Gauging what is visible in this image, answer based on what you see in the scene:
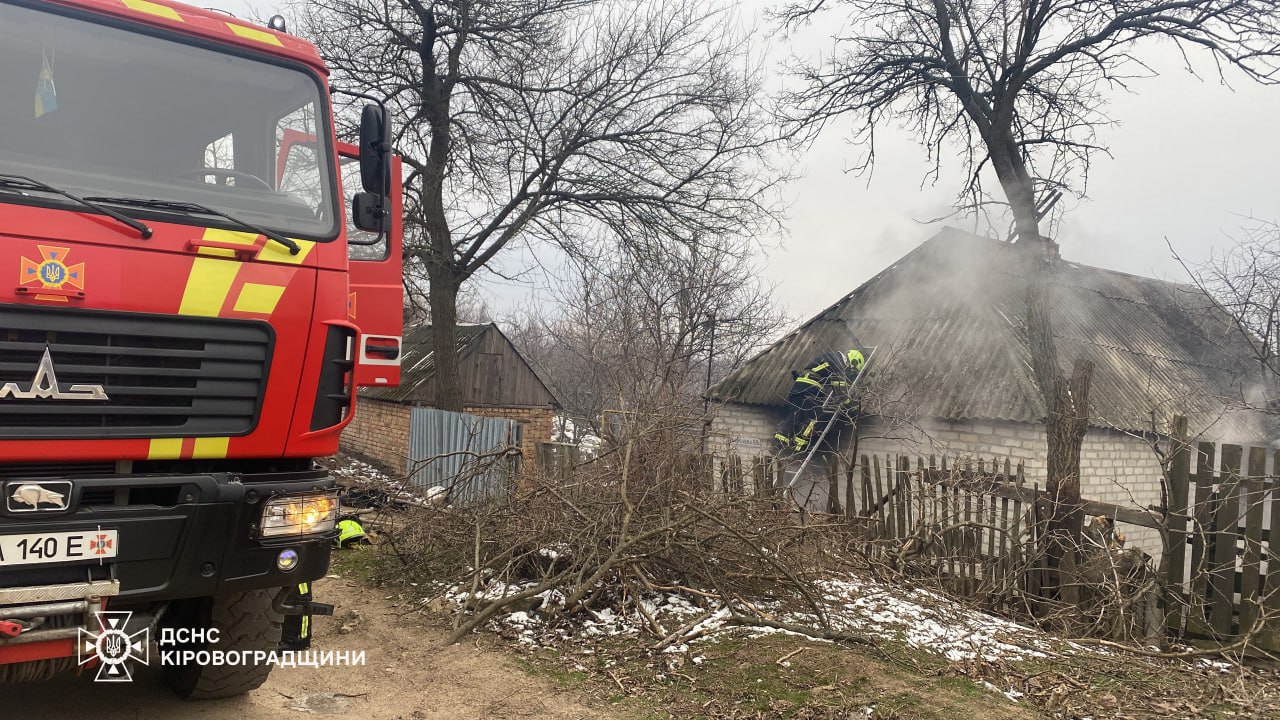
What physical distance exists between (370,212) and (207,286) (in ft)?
3.28

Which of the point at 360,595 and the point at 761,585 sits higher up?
the point at 761,585

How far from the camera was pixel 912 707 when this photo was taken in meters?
4.20

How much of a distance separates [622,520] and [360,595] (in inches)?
92.7

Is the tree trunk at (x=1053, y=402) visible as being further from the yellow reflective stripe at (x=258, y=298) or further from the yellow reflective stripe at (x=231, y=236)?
the yellow reflective stripe at (x=231, y=236)

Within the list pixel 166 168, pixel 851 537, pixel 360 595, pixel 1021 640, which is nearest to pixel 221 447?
pixel 166 168

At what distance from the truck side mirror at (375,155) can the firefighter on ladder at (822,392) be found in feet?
25.0

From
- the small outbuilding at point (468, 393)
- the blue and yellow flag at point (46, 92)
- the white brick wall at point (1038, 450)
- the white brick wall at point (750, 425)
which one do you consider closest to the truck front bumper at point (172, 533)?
the blue and yellow flag at point (46, 92)

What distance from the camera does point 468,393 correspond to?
21.7 meters

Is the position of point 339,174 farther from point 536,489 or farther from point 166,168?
point 536,489

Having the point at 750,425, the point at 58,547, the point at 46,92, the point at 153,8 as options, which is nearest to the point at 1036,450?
the point at 750,425

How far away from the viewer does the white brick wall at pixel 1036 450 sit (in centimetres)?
1207

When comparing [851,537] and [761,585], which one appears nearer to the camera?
[761,585]

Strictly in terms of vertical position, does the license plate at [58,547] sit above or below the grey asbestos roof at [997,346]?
Result: below

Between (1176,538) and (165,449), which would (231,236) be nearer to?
(165,449)
